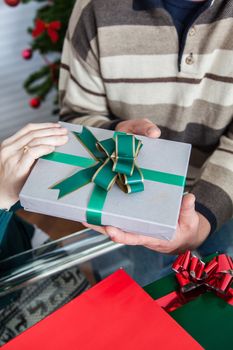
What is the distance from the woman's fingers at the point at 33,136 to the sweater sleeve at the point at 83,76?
0.52ft

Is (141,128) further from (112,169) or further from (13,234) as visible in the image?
(13,234)

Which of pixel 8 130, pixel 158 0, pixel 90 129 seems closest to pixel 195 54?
pixel 158 0

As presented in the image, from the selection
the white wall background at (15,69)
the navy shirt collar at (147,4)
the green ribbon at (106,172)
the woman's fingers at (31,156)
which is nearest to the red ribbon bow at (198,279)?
the green ribbon at (106,172)

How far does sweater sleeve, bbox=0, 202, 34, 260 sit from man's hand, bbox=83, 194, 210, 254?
0.13 meters

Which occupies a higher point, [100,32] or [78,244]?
[100,32]

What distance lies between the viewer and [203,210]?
0.66 metres

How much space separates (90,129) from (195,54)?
26cm

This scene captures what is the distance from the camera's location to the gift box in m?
0.48

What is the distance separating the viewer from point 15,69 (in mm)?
1866

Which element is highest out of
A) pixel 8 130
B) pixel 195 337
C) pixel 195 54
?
pixel 195 54

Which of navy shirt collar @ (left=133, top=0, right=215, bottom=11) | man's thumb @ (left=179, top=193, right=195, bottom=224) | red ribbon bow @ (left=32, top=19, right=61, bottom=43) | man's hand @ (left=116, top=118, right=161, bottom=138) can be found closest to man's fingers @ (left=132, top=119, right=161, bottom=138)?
man's hand @ (left=116, top=118, right=161, bottom=138)

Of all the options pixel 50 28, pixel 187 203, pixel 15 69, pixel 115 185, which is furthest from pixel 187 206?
pixel 15 69

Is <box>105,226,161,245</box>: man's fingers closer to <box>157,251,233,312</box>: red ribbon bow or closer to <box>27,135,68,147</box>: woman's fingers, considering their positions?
<box>157,251,233,312</box>: red ribbon bow

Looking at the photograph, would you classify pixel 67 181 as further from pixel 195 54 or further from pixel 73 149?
pixel 195 54
